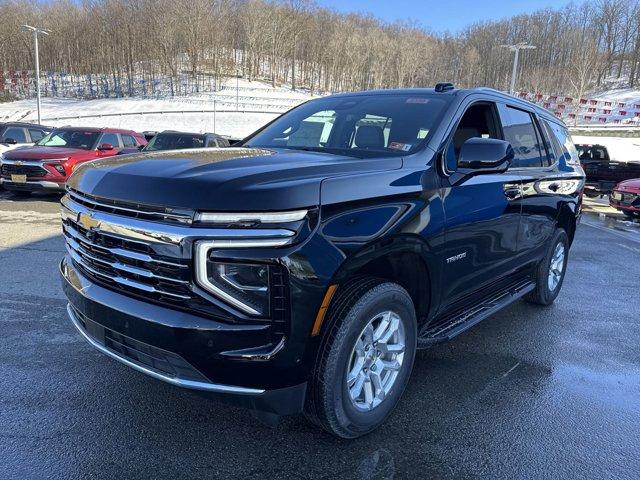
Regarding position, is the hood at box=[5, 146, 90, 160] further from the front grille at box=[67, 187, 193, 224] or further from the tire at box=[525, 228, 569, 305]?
the tire at box=[525, 228, 569, 305]

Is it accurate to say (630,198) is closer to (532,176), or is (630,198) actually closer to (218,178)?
(532,176)

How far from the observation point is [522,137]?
4285 millimetres

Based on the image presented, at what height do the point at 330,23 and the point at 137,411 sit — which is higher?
the point at 330,23

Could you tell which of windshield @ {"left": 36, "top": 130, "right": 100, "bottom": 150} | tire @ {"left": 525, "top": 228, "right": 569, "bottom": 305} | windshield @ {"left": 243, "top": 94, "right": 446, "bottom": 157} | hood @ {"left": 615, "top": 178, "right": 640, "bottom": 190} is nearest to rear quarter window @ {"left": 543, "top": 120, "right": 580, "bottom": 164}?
tire @ {"left": 525, "top": 228, "right": 569, "bottom": 305}

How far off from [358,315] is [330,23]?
344ft

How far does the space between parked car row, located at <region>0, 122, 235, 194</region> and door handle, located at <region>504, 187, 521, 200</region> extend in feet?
17.2

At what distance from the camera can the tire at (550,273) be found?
4926 millimetres

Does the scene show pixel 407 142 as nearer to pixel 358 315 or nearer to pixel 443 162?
pixel 443 162

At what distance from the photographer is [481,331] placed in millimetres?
4559

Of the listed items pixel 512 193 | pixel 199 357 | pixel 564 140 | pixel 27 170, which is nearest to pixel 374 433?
pixel 199 357

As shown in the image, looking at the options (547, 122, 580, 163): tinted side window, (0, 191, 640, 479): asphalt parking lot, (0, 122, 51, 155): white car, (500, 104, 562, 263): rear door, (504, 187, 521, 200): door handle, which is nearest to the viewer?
(0, 191, 640, 479): asphalt parking lot

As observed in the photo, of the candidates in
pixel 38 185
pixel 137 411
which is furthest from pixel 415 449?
pixel 38 185

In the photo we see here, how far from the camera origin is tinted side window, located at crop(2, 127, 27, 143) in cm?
1391

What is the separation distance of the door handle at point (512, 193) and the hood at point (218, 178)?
4.29 feet
